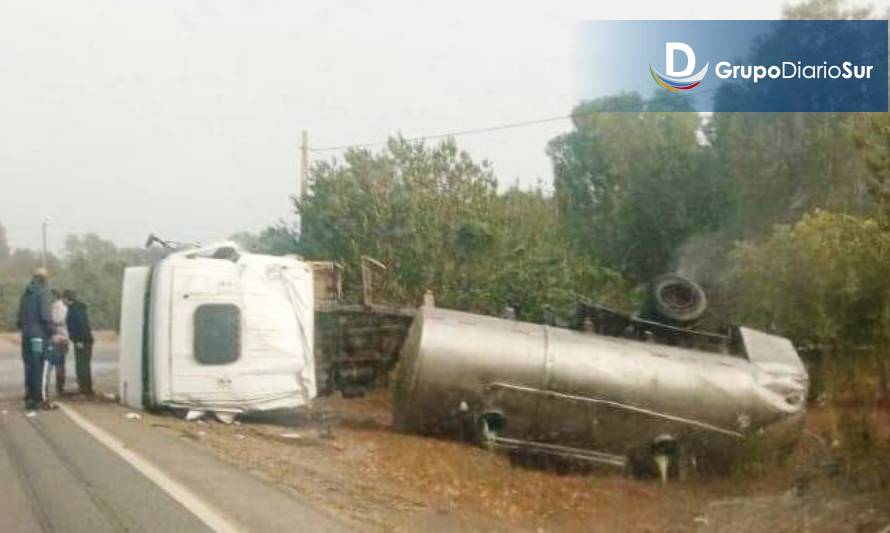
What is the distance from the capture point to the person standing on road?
14131mm

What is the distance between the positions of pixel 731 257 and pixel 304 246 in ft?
26.8

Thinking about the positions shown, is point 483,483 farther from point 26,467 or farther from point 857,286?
point 857,286

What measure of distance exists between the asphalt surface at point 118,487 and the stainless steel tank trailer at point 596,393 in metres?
2.79

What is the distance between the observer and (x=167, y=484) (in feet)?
27.3

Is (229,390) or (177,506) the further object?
(229,390)

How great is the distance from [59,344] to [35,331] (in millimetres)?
1217

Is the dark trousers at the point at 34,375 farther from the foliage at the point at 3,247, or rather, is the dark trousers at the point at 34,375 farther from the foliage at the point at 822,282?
the foliage at the point at 3,247

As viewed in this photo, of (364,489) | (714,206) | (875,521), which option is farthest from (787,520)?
(714,206)

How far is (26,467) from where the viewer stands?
9.03 m

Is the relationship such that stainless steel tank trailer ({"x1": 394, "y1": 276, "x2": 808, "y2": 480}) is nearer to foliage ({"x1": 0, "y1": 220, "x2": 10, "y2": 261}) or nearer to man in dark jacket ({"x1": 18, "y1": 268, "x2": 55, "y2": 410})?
man in dark jacket ({"x1": 18, "y1": 268, "x2": 55, "y2": 410})

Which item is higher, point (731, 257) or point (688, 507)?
point (731, 257)

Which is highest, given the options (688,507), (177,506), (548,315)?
(548,315)

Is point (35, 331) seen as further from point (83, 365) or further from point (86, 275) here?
point (86, 275)

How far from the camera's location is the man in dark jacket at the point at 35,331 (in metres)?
13.0
